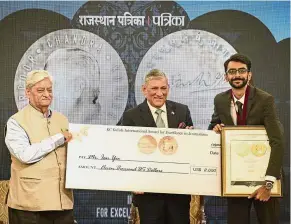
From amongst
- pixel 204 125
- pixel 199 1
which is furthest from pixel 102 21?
pixel 204 125

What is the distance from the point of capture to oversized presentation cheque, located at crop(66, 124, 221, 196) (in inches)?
149

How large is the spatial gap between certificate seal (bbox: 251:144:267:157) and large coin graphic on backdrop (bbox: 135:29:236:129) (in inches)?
42.7

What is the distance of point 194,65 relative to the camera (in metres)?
4.75

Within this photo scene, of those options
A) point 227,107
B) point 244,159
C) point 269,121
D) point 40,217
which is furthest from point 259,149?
point 40,217

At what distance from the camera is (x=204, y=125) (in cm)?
475

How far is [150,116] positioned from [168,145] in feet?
0.89

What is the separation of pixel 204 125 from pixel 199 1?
1223 mm

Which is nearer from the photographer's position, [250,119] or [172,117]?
[250,119]

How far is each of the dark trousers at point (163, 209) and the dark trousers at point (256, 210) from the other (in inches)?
14.1

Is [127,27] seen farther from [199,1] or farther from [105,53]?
[199,1]

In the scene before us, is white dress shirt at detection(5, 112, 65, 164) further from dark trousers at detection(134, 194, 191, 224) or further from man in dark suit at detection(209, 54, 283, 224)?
man in dark suit at detection(209, 54, 283, 224)

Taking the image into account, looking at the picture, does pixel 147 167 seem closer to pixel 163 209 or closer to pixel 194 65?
pixel 163 209

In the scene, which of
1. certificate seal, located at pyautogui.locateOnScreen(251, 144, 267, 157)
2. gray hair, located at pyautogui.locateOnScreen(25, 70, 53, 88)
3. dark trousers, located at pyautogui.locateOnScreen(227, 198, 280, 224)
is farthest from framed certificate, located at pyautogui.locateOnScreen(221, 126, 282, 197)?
gray hair, located at pyautogui.locateOnScreen(25, 70, 53, 88)

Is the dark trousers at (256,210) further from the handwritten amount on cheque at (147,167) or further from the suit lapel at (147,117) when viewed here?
the suit lapel at (147,117)
